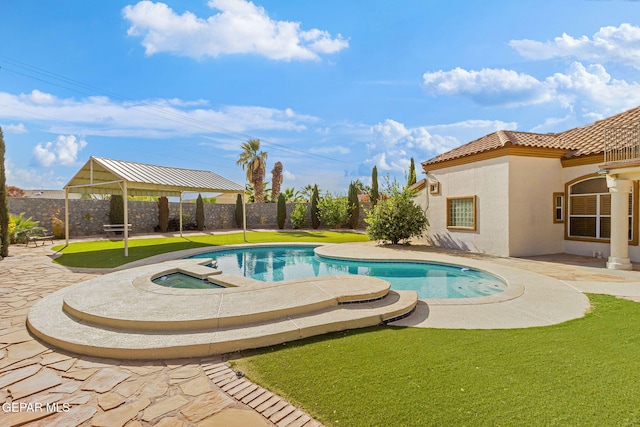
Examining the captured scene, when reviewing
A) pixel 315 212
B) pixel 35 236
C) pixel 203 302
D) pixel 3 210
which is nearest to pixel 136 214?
pixel 35 236

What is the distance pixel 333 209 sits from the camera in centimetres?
2669

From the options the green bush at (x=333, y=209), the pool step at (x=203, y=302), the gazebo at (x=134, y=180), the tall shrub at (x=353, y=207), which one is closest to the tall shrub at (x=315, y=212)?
the green bush at (x=333, y=209)

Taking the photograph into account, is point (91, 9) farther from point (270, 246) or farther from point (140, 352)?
point (140, 352)

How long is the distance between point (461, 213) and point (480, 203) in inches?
49.3

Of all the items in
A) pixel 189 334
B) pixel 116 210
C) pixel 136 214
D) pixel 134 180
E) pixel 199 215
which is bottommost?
pixel 189 334

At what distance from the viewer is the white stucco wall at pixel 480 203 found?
41.9ft

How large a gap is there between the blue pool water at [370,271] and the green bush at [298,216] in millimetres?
11390

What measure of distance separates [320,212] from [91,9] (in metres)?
18.6

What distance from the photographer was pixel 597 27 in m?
10.3

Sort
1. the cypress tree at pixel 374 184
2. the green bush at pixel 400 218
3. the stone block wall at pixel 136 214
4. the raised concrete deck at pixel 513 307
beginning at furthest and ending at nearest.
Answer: the cypress tree at pixel 374 184, the stone block wall at pixel 136 214, the green bush at pixel 400 218, the raised concrete deck at pixel 513 307

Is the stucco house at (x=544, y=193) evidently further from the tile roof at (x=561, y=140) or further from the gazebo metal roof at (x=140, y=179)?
the gazebo metal roof at (x=140, y=179)

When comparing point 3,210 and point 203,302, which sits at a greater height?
point 3,210

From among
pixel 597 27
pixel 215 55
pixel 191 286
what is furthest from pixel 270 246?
pixel 597 27

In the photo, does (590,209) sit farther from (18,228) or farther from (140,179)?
(18,228)
